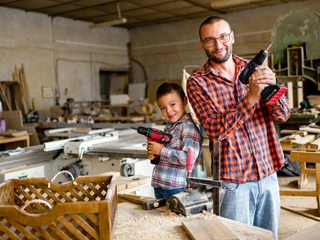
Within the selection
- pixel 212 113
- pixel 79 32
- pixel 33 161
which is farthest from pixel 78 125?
pixel 212 113

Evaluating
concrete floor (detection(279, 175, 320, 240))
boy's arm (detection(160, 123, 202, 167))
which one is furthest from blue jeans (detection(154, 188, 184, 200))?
concrete floor (detection(279, 175, 320, 240))

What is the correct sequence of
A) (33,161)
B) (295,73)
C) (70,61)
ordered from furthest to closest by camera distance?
(70,61) < (295,73) < (33,161)

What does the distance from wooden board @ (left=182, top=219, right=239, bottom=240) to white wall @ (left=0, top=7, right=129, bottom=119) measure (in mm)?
6301

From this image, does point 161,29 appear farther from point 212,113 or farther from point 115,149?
point 212,113

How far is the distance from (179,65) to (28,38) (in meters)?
3.34

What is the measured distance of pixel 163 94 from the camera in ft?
5.83

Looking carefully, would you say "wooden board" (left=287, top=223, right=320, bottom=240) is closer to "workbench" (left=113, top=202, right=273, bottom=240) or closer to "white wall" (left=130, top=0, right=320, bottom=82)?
"workbench" (left=113, top=202, right=273, bottom=240)

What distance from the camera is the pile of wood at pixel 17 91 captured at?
264 inches

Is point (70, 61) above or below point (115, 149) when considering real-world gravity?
above

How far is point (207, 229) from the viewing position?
112cm

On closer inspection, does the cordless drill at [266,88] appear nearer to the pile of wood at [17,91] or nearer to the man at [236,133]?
the man at [236,133]

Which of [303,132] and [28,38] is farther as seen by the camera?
[28,38]

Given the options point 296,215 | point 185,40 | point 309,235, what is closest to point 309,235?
point 309,235

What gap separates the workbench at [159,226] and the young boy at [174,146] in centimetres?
31
